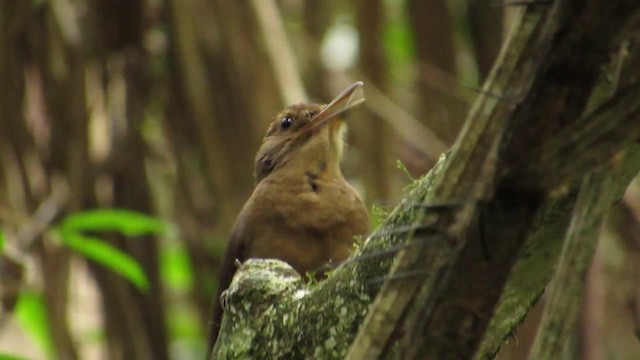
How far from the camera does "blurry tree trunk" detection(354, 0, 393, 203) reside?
13.5ft

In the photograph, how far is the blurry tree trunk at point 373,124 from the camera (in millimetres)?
4117

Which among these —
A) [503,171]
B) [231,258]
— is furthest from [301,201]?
[503,171]

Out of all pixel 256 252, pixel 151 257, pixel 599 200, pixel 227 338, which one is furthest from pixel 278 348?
pixel 151 257

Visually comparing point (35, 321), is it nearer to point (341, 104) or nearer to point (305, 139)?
point (305, 139)

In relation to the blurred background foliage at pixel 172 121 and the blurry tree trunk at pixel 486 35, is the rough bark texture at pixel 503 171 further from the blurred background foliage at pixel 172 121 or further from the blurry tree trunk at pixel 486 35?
the blurry tree trunk at pixel 486 35

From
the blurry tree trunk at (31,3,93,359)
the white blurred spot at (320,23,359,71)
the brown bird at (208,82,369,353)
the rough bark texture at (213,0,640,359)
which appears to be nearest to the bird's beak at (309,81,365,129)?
the brown bird at (208,82,369,353)

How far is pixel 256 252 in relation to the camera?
12.0 ft

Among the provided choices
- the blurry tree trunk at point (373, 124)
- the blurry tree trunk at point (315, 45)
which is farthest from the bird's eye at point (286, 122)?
the blurry tree trunk at point (315, 45)

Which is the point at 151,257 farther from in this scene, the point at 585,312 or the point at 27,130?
the point at 585,312

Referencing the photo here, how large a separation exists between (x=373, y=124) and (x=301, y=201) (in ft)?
1.65

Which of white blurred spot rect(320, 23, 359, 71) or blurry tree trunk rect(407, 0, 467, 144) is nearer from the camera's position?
blurry tree trunk rect(407, 0, 467, 144)

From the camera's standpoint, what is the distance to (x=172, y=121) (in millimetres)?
4809

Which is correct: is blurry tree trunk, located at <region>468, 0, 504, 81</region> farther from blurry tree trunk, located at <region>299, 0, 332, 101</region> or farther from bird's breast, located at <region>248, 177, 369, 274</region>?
bird's breast, located at <region>248, 177, 369, 274</region>

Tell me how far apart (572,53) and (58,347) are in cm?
324
